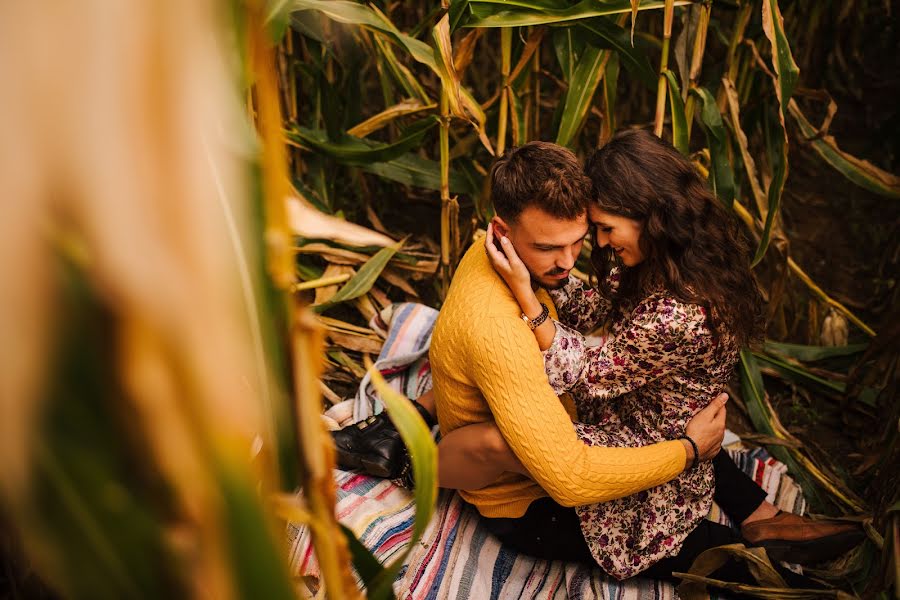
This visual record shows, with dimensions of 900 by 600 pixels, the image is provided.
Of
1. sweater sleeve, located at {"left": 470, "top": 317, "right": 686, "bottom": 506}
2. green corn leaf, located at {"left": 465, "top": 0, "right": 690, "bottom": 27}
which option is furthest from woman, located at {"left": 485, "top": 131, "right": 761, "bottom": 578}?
green corn leaf, located at {"left": 465, "top": 0, "right": 690, "bottom": 27}

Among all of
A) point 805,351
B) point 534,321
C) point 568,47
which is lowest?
point 805,351

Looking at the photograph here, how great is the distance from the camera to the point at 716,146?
63.5 inches

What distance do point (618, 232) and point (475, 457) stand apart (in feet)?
1.79

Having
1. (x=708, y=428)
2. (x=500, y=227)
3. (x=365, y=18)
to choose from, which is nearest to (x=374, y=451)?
(x=500, y=227)

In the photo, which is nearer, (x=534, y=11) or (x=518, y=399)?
(x=518, y=399)

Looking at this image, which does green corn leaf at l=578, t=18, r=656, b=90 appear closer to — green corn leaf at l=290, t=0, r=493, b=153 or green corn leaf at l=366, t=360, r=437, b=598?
green corn leaf at l=290, t=0, r=493, b=153

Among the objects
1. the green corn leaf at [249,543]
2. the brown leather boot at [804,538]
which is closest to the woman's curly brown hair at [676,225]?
the brown leather boot at [804,538]

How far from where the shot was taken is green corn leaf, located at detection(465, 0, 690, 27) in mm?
1454

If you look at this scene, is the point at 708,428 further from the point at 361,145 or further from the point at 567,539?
the point at 361,145

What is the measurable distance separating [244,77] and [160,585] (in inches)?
11.5

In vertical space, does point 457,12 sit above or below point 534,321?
above

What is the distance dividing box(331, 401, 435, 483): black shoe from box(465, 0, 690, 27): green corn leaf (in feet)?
3.25

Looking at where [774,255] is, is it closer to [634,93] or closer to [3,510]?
[634,93]

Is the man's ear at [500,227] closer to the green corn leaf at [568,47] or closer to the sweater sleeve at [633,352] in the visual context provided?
the sweater sleeve at [633,352]
